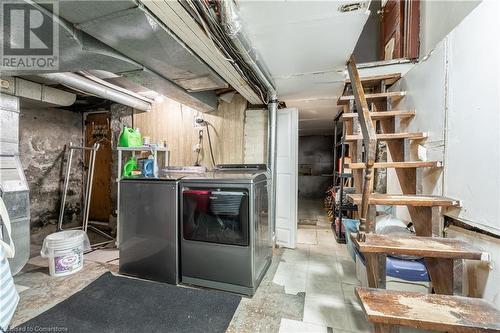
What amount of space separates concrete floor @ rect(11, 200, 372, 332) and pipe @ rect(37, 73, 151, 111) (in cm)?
219

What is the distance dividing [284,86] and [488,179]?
84.1 inches

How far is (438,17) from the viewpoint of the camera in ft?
6.57

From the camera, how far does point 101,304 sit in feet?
6.16

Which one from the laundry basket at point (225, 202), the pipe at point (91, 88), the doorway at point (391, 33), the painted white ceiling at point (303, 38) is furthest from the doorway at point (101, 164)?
the doorway at point (391, 33)

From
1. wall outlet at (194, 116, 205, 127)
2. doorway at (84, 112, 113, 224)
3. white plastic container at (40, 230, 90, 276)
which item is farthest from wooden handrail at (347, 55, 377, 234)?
doorway at (84, 112, 113, 224)

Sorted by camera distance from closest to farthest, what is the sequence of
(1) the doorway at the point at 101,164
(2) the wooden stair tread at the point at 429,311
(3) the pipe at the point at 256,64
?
(2) the wooden stair tread at the point at 429,311 → (3) the pipe at the point at 256,64 → (1) the doorway at the point at 101,164

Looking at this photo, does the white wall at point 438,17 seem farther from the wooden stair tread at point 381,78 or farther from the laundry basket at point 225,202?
the laundry basket at point 225,202

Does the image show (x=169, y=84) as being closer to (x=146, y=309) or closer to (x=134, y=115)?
(x=134, y=115)

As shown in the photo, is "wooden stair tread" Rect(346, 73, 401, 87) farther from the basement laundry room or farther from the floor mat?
the floor mat

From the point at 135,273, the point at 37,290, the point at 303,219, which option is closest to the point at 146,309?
the point at 135,273

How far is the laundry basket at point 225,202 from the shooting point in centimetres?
204

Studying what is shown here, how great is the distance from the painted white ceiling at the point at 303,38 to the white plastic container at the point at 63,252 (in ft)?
9.46

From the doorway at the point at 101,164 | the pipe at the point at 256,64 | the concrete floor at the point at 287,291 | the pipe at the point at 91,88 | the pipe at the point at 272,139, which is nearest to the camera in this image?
the pipe at the point at 256,64

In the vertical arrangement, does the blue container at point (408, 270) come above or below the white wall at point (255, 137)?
below
